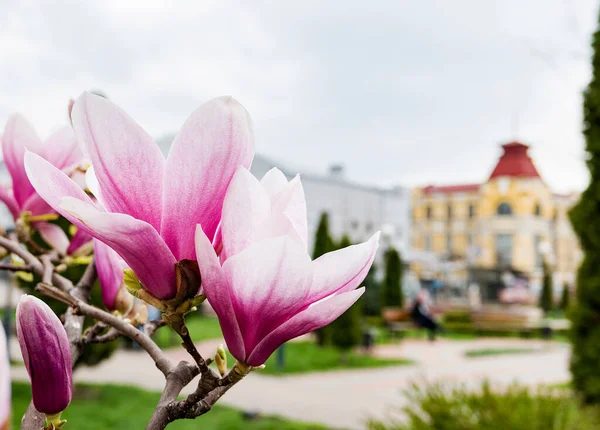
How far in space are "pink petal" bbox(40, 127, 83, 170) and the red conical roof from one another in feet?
187

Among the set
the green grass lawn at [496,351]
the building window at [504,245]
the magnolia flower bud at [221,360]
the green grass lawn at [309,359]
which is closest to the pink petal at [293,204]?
the magnolia flower bud at [221,360]

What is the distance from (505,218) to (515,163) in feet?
16.0

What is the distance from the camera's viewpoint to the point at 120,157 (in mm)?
481

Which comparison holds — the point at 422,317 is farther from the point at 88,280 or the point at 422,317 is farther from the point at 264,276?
the point at 264,276

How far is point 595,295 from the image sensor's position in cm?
772

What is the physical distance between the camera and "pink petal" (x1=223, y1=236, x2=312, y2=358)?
0.45 metres

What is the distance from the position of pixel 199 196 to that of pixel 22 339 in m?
0.16

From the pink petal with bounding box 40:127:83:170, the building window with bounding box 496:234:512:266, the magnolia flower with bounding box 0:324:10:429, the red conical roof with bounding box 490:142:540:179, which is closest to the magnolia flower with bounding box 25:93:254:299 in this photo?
the magnolia flower with bounding box 0:324:10:429

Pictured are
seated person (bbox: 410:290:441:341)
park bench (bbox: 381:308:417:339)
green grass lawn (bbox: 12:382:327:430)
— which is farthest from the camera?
seated person (bbox: 410:290:441:341)

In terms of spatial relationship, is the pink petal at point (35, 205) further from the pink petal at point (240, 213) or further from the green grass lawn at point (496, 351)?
the green grass lawn at point (496, 351)

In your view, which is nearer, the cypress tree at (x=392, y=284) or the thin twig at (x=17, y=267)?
the thin twig at (x=17, y=267)

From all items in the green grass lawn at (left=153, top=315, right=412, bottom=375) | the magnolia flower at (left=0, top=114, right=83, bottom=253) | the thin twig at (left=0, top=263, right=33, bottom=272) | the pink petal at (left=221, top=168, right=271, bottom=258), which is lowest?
the green grass lawn at (left=153, top=315, right=412, bottom=375)

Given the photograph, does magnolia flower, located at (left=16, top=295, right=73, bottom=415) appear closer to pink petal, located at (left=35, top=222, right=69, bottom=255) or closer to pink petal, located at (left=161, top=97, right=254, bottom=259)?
pink petal, located at (left=161, top=97, right=254, bottom=259)

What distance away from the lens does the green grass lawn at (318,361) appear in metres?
12.1
